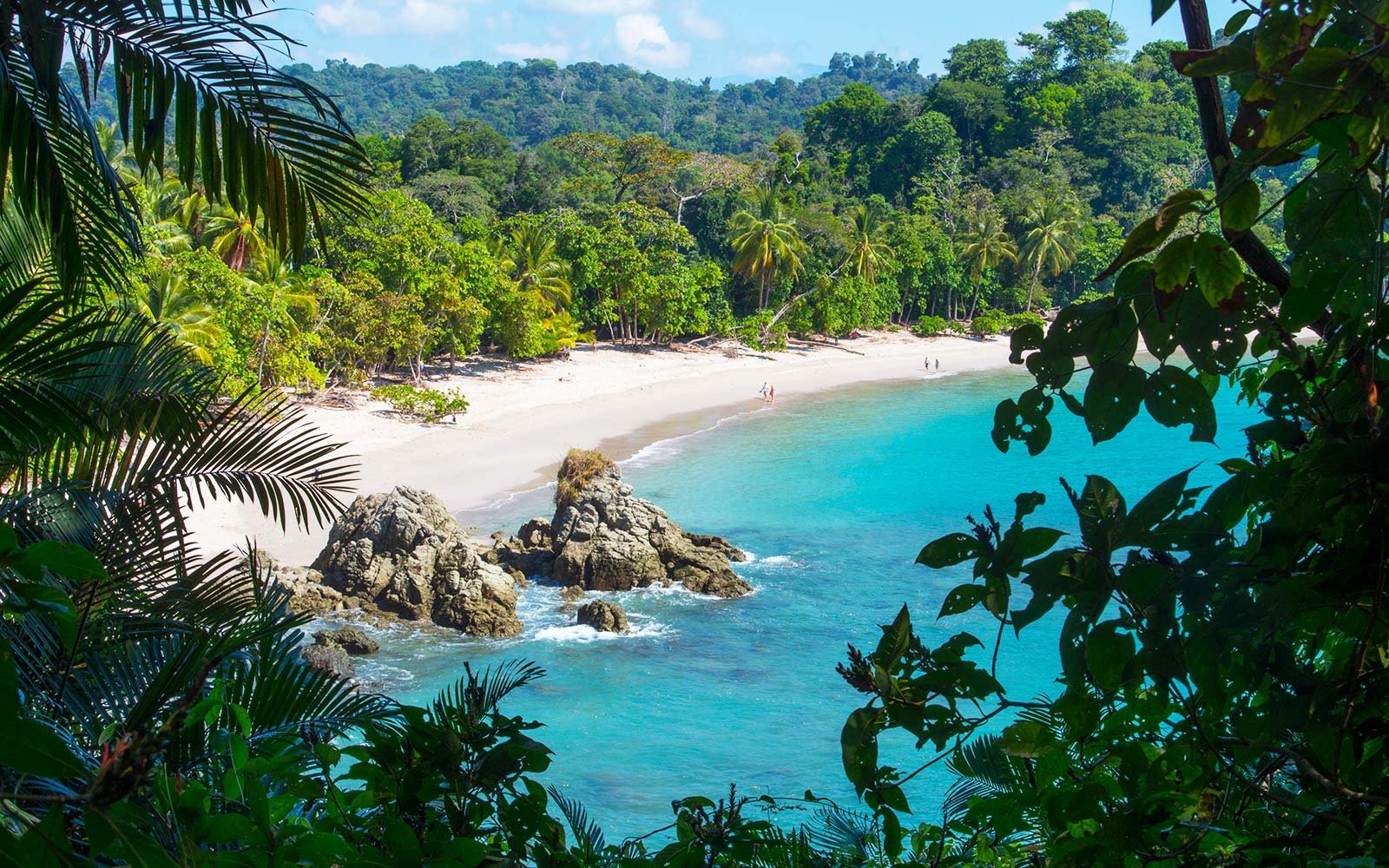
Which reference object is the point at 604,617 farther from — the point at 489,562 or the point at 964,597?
the point at 964,597

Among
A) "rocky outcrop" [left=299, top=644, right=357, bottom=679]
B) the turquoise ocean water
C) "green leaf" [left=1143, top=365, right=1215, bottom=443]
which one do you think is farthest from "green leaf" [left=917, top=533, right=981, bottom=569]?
"rocky outcrop" [left=299, top=644, right=357, bottom=679]

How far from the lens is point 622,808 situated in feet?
35.3

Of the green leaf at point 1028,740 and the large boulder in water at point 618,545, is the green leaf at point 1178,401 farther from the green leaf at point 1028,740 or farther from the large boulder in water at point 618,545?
the large boulder in water at point 618,545

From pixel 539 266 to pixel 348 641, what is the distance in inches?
784

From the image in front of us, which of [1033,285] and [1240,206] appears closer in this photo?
[1240,206]

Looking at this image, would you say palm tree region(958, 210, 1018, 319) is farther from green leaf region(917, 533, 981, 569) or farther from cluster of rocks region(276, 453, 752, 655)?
green leaf region(917, 533, 981, 569)

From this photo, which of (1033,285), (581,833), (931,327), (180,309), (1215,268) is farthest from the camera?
(1033,285)

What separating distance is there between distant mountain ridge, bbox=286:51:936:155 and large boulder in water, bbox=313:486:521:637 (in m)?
72.9

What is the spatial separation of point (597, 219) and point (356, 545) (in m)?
21.1

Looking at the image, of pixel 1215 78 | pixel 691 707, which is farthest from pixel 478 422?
pixel 1215 78

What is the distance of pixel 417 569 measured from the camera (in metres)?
14.8

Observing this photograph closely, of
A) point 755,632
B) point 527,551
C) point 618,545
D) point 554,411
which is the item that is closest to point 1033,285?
point 554,411

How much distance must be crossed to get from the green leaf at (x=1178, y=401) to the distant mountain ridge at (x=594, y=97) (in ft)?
284

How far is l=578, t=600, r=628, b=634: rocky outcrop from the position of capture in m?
14.6
